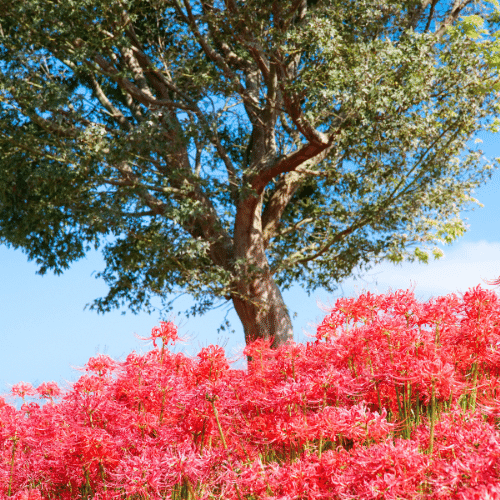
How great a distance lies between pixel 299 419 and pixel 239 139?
449 inches

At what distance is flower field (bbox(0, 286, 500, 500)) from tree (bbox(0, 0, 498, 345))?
5.62 meters

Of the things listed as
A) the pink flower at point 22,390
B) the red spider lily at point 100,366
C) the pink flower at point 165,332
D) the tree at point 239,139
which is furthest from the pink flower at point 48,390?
the tree at point 239,139

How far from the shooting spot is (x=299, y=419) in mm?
3201

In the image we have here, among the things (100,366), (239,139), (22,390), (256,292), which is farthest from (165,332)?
(239,139)

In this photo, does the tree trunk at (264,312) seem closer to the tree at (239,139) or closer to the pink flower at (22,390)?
the tree at (239,139)

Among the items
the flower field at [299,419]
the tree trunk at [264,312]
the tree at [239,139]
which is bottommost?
the flower field at [299,419]

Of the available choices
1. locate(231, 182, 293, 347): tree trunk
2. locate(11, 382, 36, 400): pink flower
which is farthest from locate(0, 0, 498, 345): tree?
locate(11, 382, 36, 400): pink flower

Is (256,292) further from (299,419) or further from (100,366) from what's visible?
(299,419)

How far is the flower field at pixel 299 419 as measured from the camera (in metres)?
2.62

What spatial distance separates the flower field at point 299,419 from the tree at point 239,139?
562 centimetres

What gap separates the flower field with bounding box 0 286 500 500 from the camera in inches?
103

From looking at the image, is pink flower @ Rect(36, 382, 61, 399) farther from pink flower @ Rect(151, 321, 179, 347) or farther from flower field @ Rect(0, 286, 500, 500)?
pink flower @ Rect(151, 321, 179, 347)

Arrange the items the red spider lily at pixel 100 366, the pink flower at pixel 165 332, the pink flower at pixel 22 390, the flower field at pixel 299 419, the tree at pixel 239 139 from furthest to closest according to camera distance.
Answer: the tree at pixel 239 139 < the pink flower at pixel 22 390 < the red spider lily at pixel 100 366 < the pink flower at pixel 165 332 < the flower field at pixel 299 419

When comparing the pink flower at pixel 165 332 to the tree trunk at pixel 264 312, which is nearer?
the pink flower at pixel 165 332
